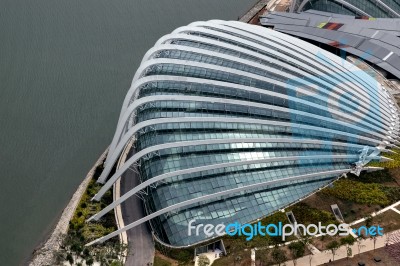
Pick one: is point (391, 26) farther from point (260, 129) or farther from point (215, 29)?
point (260, 129)

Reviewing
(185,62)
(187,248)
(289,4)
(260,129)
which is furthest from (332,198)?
(289,4)

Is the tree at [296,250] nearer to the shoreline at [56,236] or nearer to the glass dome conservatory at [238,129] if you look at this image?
the glass dome conservatory at [238,129]

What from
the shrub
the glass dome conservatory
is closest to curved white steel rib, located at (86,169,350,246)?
the glass dome conservatory

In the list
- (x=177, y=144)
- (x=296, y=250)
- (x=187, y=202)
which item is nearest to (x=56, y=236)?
(x=187, y=202)

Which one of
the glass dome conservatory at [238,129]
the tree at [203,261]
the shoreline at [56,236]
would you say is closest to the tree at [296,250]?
the glass dome conservatory at [238,129]

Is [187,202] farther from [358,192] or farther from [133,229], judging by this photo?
[358,192]
